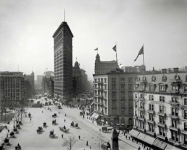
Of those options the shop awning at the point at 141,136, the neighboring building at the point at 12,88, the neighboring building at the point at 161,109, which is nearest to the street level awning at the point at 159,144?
the neighboring building at the point at 161,109

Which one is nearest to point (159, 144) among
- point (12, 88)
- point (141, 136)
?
point (141, 136)

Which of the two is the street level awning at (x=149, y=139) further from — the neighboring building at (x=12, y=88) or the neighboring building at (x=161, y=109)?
the neighboring building at (x=12, y=88)

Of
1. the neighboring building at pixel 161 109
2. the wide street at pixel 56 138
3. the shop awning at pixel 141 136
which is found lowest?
the wide street at pixel 56 138

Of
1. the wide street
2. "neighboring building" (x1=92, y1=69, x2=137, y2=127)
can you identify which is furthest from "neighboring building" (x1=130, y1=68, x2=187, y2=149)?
"neighboring building" (x1=92, y1=69, x2=137, y2=127)

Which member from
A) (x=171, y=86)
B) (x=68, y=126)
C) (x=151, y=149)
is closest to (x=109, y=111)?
(x=68, y=126)

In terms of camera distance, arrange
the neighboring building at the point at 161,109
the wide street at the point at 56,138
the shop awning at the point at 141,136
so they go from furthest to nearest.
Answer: the shop awning at the point at 141,136 → the wide street at the point at 56,138 → the neighboring building at the point at 161,109

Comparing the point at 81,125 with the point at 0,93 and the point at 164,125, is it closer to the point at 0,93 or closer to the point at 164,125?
the point at 164,125

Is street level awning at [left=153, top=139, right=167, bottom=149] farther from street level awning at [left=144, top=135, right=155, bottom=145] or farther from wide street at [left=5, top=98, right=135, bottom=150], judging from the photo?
wide street at [left=5, top=98, right=135, bottom=150]

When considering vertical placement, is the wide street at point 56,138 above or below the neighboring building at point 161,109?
below

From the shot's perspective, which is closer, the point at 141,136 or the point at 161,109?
the point at 161,109

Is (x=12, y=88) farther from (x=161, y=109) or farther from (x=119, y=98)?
(x=161, y=109)
